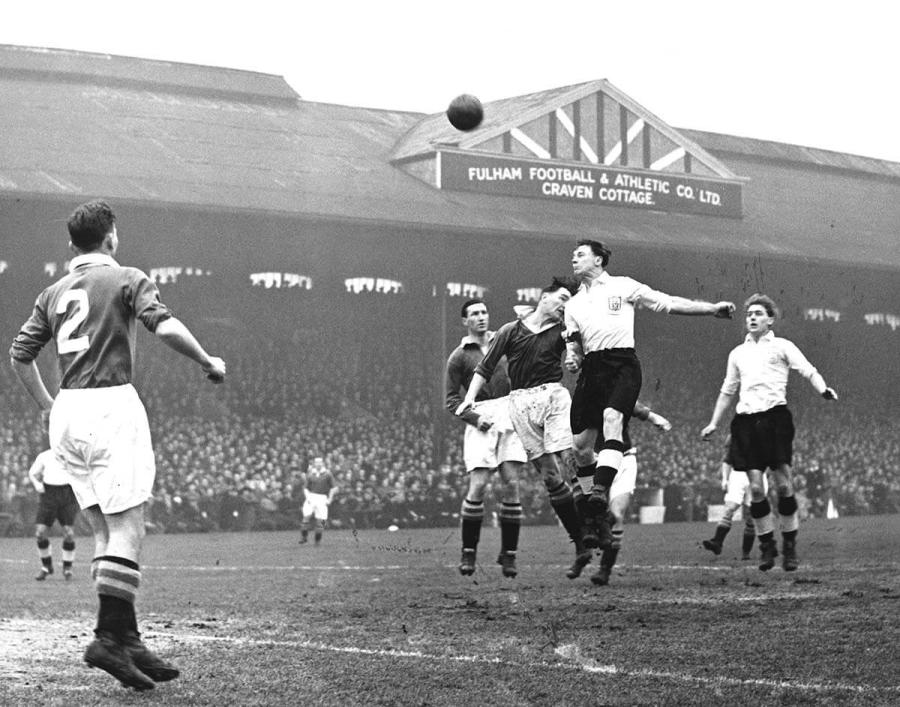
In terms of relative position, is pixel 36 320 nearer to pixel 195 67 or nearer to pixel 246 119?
pixel 246 119

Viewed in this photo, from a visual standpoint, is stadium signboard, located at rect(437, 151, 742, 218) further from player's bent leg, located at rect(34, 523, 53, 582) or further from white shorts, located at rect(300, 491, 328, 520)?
player's bent leg, located at rect(34, 523, 53, 582)

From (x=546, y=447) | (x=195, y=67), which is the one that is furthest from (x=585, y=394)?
(x=195, y=67)

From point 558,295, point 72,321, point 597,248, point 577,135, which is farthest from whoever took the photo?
point 577,135

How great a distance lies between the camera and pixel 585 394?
404 inches

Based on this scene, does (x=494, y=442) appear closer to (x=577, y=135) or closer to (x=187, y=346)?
(x=187, y=346)

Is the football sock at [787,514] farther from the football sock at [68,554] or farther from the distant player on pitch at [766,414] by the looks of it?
the football sock at [68,554]

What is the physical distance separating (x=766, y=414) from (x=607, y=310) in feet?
7.40

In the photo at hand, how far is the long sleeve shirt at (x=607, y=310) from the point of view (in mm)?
10023

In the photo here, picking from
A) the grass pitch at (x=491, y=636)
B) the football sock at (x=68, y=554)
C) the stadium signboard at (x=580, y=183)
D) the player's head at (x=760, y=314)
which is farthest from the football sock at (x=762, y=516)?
the stadium signboard at (x=580, y=183)

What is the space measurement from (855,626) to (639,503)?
22.8 m

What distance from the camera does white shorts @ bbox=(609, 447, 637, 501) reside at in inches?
469

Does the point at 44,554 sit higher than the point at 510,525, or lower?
lower

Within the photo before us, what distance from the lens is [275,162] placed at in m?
28.8

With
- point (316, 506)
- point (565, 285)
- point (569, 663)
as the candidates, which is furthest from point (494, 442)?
point (316, 506)
